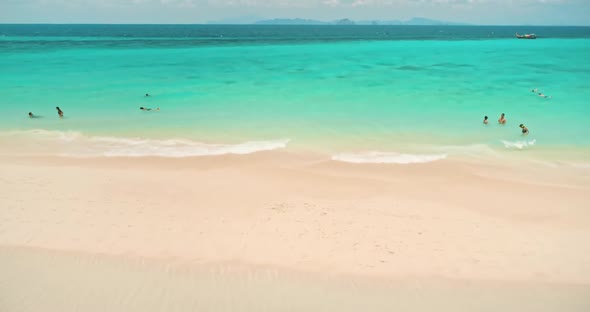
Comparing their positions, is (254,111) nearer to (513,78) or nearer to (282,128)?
(282,128)

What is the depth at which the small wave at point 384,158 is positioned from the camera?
47.8 ft

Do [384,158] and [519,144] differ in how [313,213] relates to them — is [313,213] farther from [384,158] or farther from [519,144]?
[519,144]

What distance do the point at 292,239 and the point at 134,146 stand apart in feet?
33.2

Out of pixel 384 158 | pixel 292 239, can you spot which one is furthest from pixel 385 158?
pixel 292 239

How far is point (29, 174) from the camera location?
12.8 metres

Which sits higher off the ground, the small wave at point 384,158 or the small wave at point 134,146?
the small wave at point 134,146

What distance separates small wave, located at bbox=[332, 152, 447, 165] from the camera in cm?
1456

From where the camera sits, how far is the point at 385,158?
15.0 m

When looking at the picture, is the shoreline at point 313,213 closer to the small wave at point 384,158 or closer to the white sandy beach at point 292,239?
the white sandy beach at point 292,239

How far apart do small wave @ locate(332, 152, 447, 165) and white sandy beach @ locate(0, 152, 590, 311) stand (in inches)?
42.0

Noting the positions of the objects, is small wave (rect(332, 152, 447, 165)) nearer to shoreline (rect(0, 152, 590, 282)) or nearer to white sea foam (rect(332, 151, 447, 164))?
white sea foam (rect(332, 151, 447, 164))

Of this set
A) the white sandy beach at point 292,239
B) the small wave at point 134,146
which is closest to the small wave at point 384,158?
the white sandy beach at point 292,239

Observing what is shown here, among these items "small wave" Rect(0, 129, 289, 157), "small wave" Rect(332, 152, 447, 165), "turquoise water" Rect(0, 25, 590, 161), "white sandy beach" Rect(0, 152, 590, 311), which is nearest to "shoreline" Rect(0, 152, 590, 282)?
"white sandy beach" Rect(0, 152, 590, 311)

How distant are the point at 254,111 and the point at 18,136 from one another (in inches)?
445
